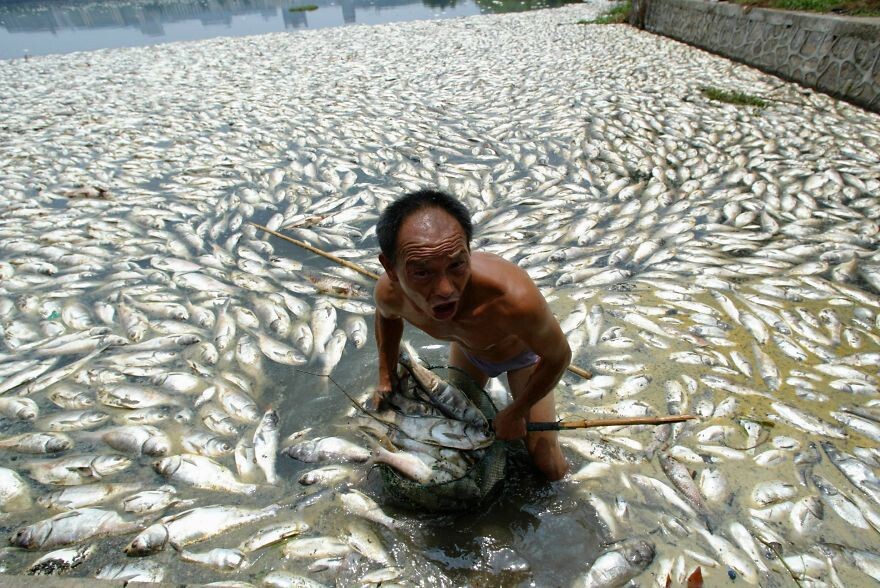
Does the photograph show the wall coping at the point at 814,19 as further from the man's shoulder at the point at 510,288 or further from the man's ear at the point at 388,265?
the man's ear at the point at 388,265

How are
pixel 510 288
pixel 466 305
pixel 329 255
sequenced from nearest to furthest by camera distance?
pixel 510 288 < pixel 466 305 < pixel 329 255

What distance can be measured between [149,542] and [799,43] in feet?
39.4

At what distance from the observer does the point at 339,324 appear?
3730 mm

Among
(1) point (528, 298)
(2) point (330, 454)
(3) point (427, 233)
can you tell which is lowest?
(2) point (330, 454)

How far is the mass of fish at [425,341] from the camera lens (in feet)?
7.12

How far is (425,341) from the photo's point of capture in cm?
359

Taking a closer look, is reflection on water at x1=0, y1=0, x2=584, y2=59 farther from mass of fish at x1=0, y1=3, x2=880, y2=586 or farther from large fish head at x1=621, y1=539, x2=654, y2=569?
large fish head at x1=621, y1=539, x2=654, y2=569

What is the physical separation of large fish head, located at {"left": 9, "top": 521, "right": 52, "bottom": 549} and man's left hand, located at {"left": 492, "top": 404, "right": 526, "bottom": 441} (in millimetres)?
2147

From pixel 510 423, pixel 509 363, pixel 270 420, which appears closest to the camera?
pixel 510 423

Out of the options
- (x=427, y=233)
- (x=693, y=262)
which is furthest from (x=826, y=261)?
(x=427, y=233)

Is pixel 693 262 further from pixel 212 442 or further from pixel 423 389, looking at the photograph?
pixel 212 442

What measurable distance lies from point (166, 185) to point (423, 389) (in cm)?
515

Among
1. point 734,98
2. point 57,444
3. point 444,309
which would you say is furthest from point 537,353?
point 734,98

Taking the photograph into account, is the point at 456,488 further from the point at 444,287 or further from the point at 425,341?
the point at 425,341
